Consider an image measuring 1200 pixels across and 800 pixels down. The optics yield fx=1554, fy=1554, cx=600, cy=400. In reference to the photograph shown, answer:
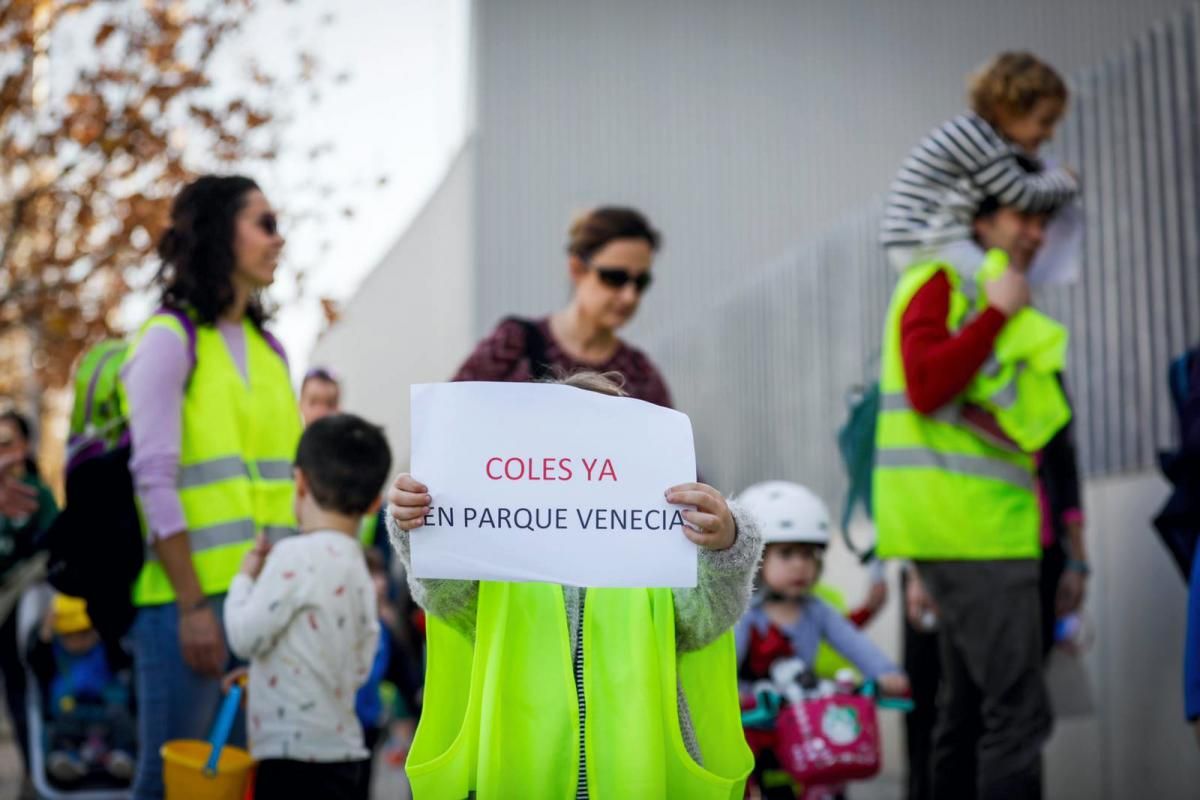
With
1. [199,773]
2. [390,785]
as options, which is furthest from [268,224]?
[390,785]

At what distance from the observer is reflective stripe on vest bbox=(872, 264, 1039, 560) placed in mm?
4672

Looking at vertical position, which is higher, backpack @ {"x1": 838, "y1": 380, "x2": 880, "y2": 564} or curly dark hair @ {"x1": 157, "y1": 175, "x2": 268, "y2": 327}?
curly dark hair @ {"x1": 157, "y1": 175, "x2": 268, "y2": 327}

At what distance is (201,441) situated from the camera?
14.4 ft

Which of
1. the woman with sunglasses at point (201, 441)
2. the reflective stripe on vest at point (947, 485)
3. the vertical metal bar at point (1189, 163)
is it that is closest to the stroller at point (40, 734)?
the woman with sunglasses at point (201, 441)

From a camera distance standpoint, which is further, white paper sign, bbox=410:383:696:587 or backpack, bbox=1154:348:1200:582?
backpack, bbox=1154:348:1200:582

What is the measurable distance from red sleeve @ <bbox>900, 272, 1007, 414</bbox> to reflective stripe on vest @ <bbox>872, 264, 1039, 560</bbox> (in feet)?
0.21

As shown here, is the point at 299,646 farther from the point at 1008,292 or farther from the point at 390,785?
the point at 390,785

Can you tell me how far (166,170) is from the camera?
9883 millimetres

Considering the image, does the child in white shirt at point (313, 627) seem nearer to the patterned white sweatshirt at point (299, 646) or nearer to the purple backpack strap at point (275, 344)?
the patterned white sweatshirt at point (299, 646)

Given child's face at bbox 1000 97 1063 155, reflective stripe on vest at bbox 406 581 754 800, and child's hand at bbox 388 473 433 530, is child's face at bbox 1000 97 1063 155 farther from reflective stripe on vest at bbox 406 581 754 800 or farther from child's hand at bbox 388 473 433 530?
child's hand at bbox 388 473 433 530

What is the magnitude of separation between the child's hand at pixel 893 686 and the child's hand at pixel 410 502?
2.56 m

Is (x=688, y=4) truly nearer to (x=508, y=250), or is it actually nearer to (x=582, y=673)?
(x=508, y=250)

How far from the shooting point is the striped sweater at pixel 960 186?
4.95m

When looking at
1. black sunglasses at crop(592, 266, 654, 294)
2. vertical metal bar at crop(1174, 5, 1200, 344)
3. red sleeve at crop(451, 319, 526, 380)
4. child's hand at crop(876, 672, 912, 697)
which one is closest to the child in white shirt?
red sleeve at crop(451, 319, 526, 380)
